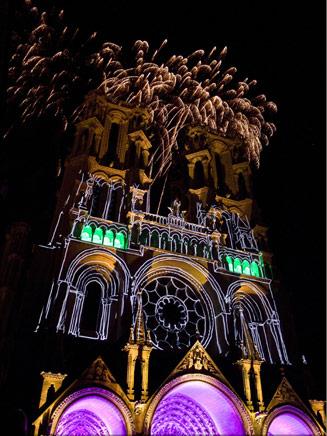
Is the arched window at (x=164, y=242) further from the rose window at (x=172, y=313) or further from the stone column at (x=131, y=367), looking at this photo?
the stone column at (x=131, y=367)

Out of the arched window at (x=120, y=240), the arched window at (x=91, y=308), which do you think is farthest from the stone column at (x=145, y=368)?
the arched window at (x=120, y=240)

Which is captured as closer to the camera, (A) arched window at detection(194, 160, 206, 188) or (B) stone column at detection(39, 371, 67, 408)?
(B) stone column at detection(39, 371, 67, 408)

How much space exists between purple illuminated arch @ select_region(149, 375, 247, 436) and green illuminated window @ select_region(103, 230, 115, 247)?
27.4ft

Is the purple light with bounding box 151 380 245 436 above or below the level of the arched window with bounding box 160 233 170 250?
below

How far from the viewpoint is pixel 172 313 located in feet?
74.1

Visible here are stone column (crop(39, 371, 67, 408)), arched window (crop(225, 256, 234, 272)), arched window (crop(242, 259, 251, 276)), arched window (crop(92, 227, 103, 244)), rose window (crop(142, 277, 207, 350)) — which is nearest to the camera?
stone column (crop(39, 371, 67, 408))

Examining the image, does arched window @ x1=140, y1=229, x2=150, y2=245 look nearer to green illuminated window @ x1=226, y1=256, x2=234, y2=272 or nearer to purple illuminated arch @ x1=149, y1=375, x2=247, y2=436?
green illuminated window @ x1=226, y1=256, x2=234, y2=272

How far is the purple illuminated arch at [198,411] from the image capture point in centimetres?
1811

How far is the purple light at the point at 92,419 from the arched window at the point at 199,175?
16651 millimetres

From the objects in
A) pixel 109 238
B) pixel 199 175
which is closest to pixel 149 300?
pixel 109 238

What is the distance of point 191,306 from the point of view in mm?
23109

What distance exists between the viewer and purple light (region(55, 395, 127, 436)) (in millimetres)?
16375

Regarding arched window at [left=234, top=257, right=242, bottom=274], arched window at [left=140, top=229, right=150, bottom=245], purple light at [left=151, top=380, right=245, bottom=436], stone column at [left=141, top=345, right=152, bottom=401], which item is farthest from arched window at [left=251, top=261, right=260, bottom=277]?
stone column at [left=141, top=345, right=152, bottom=401]

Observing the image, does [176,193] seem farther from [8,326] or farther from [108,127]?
[8,326]
